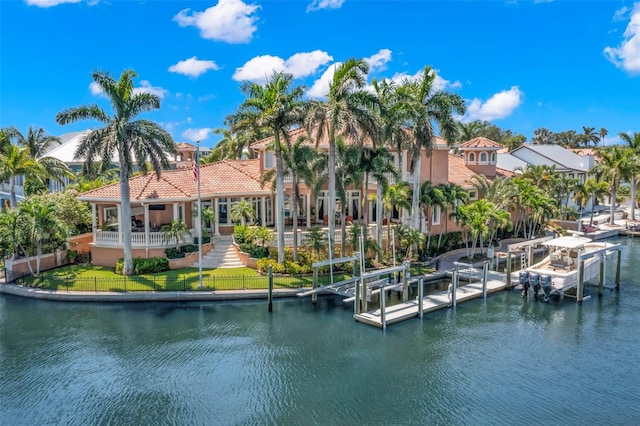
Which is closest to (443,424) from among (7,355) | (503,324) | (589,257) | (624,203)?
(503,324)

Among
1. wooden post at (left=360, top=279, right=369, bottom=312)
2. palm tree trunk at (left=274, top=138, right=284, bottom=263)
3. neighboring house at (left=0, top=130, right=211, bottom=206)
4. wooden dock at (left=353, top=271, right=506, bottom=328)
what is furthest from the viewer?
neighboring house at (left=0, top=130, right=211, bottom=206)

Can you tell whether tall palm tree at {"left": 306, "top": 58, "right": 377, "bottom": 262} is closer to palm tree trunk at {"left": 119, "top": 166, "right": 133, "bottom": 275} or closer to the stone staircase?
the stone staircase

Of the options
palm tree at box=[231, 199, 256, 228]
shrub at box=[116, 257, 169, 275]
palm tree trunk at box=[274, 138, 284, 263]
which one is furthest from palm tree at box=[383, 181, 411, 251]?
shrub at box=[116, 257, 169, 275]

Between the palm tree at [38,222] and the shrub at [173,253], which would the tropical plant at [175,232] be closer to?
the shrub at [173,253]

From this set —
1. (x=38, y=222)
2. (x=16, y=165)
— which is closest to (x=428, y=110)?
(x=38, y=222)

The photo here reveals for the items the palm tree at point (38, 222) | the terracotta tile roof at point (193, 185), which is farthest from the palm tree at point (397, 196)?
the palm tree at point (38, 222)
